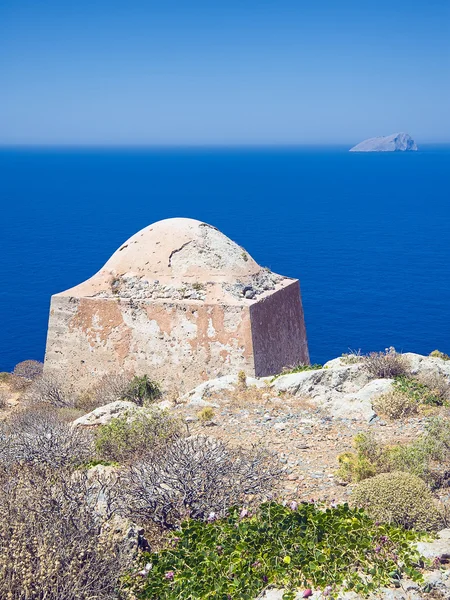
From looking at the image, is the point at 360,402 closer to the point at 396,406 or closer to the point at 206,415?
the point at 396,406

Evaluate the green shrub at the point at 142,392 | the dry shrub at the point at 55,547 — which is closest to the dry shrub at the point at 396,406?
the green shrub at the point at 142,392

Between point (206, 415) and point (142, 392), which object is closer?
point (206, 415)

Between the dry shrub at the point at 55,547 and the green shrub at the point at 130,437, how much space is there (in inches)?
92.1

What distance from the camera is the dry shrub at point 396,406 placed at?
A: 10453 millimetres

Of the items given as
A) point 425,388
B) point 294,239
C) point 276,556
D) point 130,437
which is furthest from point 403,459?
point 294,239

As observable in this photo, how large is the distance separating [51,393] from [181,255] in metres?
4.11

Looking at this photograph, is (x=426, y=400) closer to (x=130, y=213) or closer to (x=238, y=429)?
(x=238, y=429)

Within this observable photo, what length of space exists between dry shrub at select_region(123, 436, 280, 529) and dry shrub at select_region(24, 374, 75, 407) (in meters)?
8.56

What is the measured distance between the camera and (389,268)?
6656 cm

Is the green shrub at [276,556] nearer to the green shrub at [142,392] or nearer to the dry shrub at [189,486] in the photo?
the dry shrub at [189,486]

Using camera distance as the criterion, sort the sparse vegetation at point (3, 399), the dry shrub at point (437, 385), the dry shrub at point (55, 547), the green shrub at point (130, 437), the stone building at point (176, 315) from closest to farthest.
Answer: the dry shrub at point (55, 547) → the green shrub at point (130, 437) → the dry shrub at point (437, 385) → the stone building at point (176, 315) → the sparse vegetation at point (3, 399)

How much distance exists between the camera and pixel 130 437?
8.84 metres

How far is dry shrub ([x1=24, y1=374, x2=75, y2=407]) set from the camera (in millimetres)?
15391

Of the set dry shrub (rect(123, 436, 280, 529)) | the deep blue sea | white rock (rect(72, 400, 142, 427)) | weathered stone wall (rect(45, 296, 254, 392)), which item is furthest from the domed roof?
the deep blue sea
